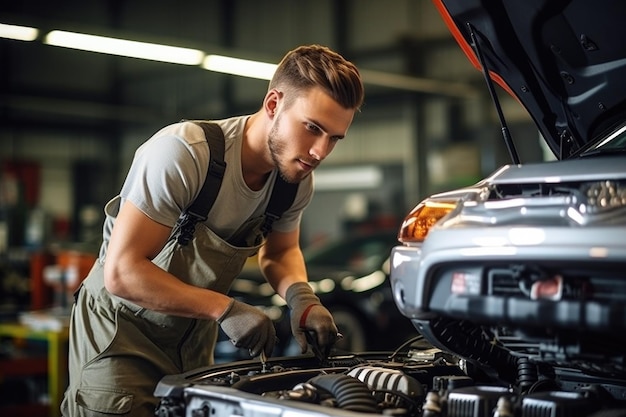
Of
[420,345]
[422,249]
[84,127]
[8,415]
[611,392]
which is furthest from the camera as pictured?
[84,127]

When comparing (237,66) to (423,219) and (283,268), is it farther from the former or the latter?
(423,219)

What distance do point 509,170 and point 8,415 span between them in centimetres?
398

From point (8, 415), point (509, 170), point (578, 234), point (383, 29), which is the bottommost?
point (8, 415)

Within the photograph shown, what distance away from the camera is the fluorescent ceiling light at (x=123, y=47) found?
21.5 feet

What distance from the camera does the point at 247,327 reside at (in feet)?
7.23

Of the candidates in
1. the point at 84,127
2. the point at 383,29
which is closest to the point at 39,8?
the point at 383,29

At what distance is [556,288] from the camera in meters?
1.64

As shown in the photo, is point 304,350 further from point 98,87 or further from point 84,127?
point 84,127

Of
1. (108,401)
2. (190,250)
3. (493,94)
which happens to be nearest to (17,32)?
(190,250)

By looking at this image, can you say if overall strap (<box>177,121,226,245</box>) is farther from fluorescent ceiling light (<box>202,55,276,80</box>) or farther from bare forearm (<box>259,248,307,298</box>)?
fluorescent ceiling light (<box>202,55,276,80</box>)

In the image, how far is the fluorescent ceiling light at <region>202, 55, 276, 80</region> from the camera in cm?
766

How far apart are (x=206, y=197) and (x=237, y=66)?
19.0 ft

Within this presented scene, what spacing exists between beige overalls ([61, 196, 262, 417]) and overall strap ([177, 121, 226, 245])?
0.03m

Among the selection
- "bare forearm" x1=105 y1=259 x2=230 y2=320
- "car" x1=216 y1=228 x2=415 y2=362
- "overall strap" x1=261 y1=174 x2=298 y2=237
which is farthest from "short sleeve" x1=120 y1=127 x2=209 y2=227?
"car" x1=216 y1=228 x2=415 y2=362
